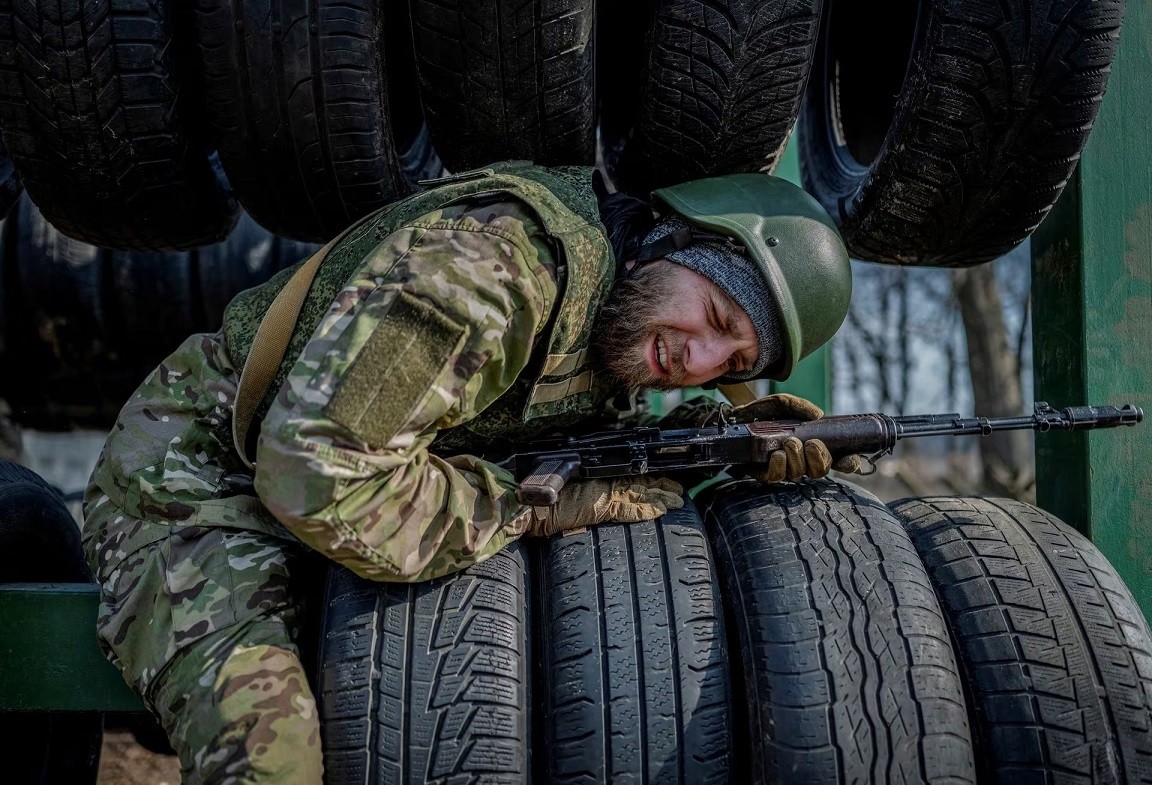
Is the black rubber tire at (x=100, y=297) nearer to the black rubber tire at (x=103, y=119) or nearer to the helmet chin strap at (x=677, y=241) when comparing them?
the black rubber tire at (x=103, y=119)

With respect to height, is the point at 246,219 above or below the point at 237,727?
above

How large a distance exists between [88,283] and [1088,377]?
332 cm

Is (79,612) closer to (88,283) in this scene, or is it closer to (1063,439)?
(88,283)

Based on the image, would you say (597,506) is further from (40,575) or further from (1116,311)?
(40,575)

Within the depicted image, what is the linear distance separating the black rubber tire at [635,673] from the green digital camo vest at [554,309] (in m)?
0.43

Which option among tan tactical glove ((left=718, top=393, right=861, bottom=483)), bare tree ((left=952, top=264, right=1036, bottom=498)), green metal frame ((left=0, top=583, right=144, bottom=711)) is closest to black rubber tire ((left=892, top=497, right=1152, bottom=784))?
tan tactical glove ((left=718, top=393, right=861, bottom=483))

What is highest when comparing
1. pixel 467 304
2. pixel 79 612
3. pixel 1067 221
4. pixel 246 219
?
pixel 246 219

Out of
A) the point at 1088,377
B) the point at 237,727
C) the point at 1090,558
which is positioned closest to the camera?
the point at 237,727

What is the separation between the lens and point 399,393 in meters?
1.64

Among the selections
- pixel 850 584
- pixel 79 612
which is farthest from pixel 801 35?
pixel 79 612

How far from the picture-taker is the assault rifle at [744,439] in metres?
1.98

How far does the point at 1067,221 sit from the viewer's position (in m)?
2.36

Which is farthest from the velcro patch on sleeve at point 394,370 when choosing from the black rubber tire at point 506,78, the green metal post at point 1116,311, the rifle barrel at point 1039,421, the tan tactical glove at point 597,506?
the green metal post at point 1116,311

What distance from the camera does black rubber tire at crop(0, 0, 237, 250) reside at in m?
2.03
